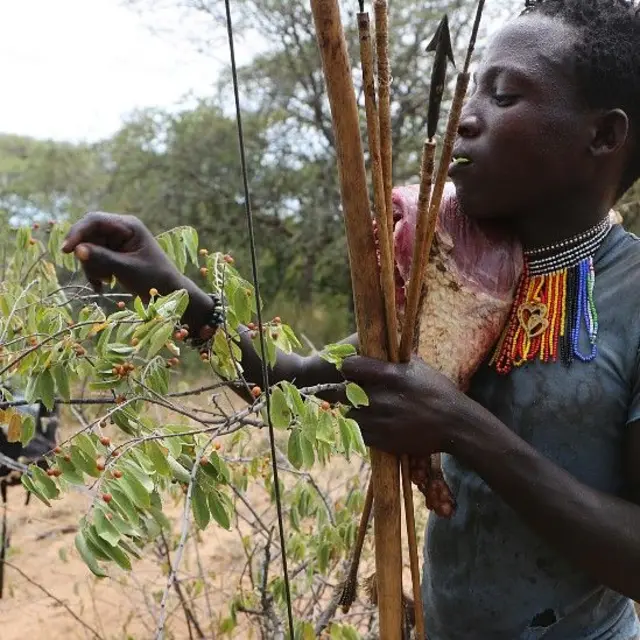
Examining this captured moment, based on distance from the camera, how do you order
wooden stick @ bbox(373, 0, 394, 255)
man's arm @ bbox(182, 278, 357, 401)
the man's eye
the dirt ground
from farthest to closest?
the dirt ground, man's arm @ bbox(182, 278, 357, 401), the man's eye, wooden stick @ bbox(373, 0, 394, 255)

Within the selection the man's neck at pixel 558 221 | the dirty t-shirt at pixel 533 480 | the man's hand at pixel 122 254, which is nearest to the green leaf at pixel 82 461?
the man's hand at pixel 122 254

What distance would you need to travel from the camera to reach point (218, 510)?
90cm

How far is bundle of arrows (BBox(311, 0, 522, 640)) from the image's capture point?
0.75 metres

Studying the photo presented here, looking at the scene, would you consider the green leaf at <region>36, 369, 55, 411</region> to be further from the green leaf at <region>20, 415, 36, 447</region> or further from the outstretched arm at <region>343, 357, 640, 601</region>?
the outstretched arm at <region>343, 357, 640, 601</region>

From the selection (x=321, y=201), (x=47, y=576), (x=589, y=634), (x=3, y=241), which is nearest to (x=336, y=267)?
(x=321, y=201)

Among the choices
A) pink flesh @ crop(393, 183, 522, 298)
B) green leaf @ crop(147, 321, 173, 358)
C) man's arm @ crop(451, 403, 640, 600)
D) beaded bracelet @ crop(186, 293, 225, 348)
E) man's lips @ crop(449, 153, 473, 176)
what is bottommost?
man's arm @ crop(451, 403, 640, 600)

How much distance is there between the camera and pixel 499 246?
1.00 metres

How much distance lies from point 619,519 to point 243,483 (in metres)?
1.27

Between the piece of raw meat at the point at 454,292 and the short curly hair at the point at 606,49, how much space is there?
0.73ft

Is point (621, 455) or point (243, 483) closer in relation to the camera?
point (621, 455)

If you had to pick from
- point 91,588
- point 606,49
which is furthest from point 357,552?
point 91,588

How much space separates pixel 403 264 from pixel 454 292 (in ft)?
0.25

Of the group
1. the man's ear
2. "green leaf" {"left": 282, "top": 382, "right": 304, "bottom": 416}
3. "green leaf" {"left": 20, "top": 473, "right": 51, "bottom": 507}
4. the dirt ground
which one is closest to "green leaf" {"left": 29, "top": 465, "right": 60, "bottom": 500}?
"green leaf" {"left": 20, "top": 473, "right": 51, "bottom": 507}

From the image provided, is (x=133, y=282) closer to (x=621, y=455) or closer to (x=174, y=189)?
(x=621, y=455)
